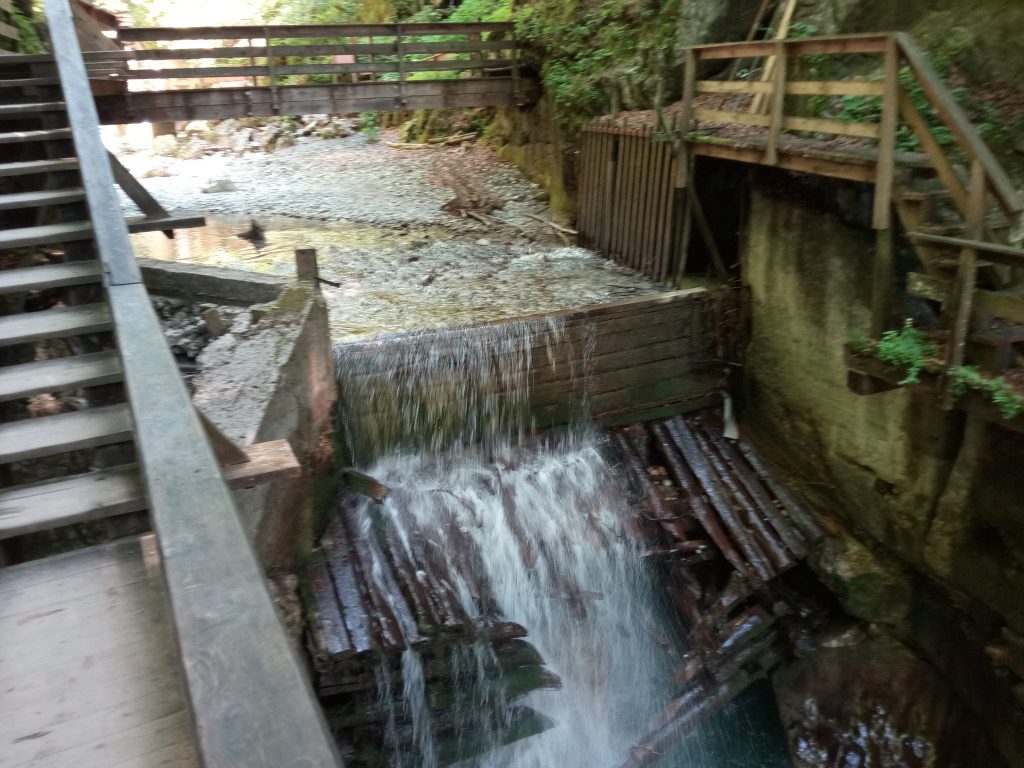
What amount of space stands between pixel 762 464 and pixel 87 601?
6.50 meters

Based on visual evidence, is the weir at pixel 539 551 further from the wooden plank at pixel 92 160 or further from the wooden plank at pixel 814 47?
the wooden plank at pixel 92 160

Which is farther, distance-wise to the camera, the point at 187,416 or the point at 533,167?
the point at 533,167

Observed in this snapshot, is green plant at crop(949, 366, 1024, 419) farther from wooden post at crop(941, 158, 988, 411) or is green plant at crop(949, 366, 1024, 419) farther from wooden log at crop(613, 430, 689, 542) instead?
wooden log at crop(613, 430, 689, 542)

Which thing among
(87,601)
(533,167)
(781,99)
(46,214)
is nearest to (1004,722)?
(781,99)

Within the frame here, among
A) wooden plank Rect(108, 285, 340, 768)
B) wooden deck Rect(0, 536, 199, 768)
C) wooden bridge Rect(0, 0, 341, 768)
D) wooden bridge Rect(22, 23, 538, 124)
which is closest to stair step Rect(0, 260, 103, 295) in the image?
wooden bridge Rect(0, 0, 341, 768)

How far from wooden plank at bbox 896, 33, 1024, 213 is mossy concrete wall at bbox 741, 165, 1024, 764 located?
4.60 feet

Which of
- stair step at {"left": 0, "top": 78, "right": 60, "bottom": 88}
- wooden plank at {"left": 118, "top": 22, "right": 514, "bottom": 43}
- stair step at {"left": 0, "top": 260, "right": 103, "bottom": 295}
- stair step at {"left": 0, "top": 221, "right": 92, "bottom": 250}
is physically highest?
wooden plank at {"left": 118, "top": 22, "right": 514, "bottom": 43}

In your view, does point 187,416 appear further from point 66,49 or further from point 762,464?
point 762,464

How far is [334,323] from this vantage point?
25.7ft

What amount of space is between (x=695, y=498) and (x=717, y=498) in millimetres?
220

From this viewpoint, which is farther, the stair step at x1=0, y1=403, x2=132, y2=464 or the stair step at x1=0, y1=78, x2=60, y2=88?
the stair step at x1=0, y1=78, x2=60, y2=88

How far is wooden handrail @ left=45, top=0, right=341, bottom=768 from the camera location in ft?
4.26

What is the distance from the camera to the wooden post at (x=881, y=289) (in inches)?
226

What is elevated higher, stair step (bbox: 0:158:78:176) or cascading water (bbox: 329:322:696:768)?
stair step (bbox: 0:158:78:176)
